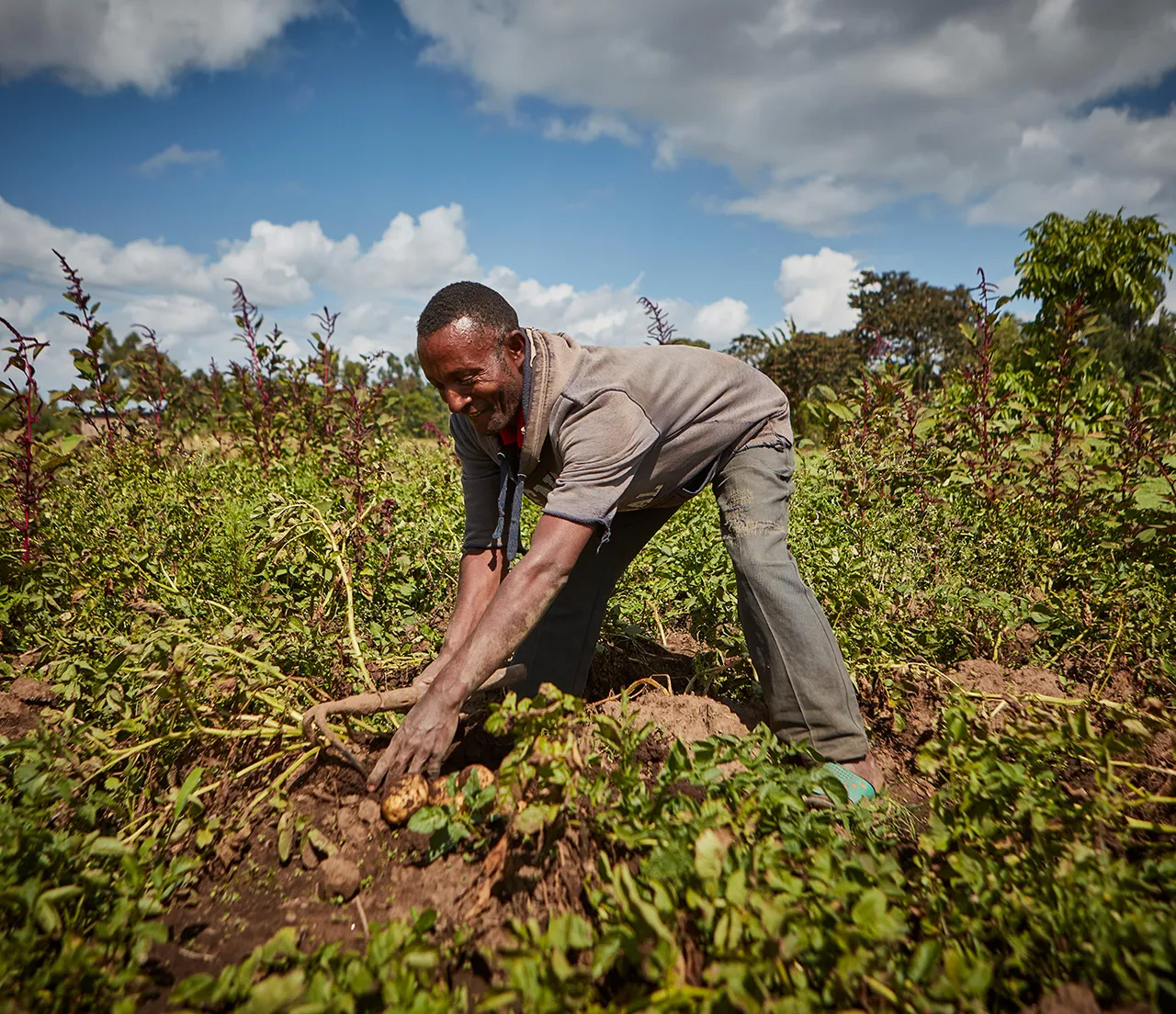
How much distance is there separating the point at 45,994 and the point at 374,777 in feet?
2.47

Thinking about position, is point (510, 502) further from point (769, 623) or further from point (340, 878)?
point (340, 878)

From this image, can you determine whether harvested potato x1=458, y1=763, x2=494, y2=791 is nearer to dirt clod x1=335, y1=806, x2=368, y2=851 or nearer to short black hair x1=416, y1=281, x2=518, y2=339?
dirt clod x1=335, y1=806, x2=368, y2=851

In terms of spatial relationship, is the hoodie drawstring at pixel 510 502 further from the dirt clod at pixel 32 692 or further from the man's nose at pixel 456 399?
the dirt clod at pixel 32 692

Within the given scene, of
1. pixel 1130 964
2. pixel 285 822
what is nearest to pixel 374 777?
pixel 285 822

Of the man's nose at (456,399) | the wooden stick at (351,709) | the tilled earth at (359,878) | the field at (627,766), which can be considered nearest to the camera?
the field at (627,766)

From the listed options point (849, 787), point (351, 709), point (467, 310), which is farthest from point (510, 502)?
point (849, 787)

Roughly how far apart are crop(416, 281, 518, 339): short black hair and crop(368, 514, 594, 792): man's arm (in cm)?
66

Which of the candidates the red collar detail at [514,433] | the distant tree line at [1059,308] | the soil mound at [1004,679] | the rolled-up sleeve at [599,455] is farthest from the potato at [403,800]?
the distant tree line at [1059,308]

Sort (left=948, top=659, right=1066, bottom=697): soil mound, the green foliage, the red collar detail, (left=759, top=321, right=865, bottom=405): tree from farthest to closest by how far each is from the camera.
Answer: (left=759, top=321, right=865, bottom=405): tree < (left=948, top=659, right=1066, bottom=697): soil mound < the red collar detail < the green foliage

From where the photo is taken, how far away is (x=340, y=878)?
77.4 inches

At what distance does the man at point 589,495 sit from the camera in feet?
6.73

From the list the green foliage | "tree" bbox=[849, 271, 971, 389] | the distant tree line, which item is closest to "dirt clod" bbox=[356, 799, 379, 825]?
the green foliage

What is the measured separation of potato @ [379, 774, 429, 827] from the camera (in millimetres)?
2100

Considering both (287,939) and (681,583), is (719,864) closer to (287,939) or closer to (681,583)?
(287,939)
